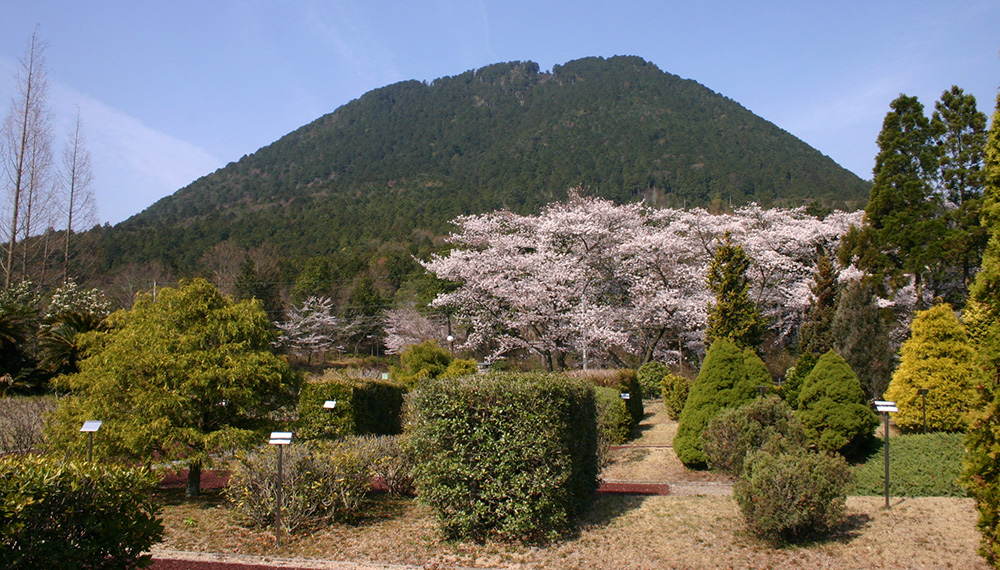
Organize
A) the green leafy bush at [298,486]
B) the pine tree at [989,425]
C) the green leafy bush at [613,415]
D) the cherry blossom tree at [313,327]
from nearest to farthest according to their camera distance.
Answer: the pine tree at [989,425]
the green leafy bush at [298,486]
the green leafy bush at [613,415]
the cherry blossom tree at [313,327]

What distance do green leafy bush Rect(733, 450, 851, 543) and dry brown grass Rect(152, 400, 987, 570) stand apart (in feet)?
0.63

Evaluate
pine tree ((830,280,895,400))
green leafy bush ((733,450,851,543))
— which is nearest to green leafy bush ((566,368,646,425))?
pine tree ((830,280,895,400))

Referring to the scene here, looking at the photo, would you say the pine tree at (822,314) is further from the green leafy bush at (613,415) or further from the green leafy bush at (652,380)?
the green leafy bush at (613,415)

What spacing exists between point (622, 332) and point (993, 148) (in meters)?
16.9

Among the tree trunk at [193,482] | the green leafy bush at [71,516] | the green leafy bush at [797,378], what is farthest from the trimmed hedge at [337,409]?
the green leafy bush at [797,378]

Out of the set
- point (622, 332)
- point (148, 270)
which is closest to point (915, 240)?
point (622, 332)

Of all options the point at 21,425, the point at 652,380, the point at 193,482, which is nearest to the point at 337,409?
the point at 193,482

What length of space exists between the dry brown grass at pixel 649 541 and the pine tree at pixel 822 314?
13284mm

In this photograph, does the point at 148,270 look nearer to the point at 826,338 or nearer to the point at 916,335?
the point at 826,338

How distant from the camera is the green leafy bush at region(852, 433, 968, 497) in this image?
25.7 ft

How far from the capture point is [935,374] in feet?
35.0

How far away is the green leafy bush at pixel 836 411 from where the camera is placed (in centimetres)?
957

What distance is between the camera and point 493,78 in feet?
518

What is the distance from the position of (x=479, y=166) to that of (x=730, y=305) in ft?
275
